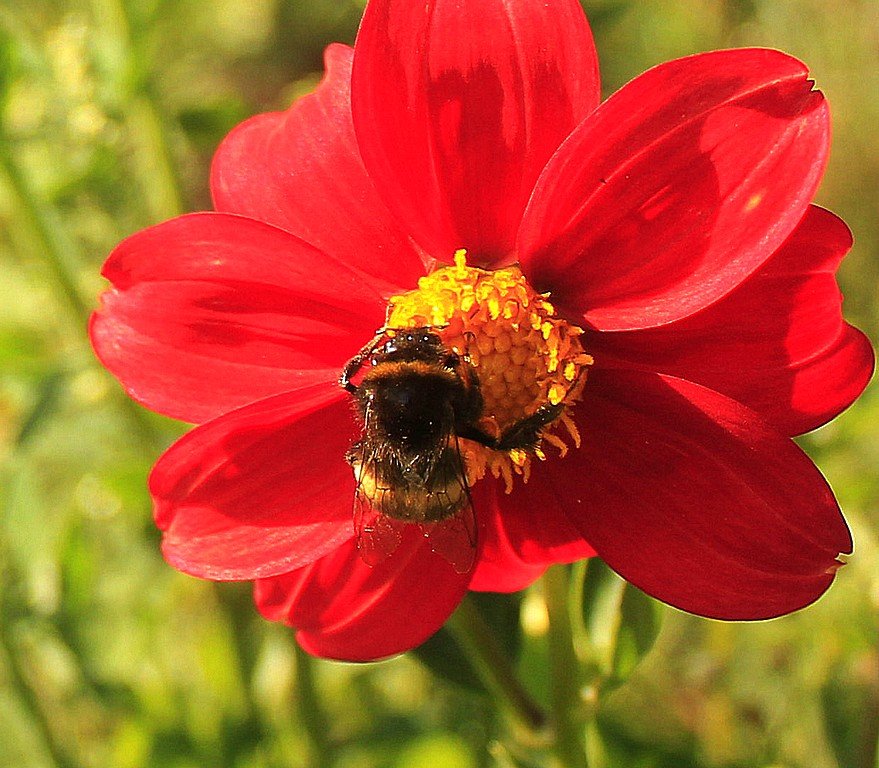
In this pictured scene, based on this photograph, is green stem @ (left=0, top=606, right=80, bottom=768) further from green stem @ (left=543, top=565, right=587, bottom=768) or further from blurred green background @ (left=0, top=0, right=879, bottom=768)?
green stem @ (left=543, top=565, right=587, bottom=768)

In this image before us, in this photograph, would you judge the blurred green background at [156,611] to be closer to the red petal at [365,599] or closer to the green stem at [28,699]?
the green stem at [28,699]

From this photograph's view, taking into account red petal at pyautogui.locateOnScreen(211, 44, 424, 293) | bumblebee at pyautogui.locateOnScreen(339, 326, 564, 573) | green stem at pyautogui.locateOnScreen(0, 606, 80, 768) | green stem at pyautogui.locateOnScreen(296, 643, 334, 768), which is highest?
red petal at pyautogui.locateOnScreen(211, 44, 424, 293)

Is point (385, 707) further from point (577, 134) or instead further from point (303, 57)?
point (303, 57)

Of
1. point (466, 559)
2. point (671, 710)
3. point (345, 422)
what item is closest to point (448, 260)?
point (345, 422)

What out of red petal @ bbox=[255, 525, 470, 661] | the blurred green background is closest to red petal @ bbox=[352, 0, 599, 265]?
red petal @ bbox=[255, 525, 470, 661]

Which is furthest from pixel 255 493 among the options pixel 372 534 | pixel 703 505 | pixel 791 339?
pixel 791 339

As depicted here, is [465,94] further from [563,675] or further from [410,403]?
[563,675]
